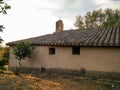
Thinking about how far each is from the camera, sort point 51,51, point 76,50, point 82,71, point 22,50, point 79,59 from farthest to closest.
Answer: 1. point 51,51
2. point 22,50
3. point 76,50
4. point 79,59
5. point 82,71

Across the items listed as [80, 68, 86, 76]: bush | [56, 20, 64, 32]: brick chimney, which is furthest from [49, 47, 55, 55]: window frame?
[56, 20, 64, 32]: brick chimney

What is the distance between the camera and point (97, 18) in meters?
49.1

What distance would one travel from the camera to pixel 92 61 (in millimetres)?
18266

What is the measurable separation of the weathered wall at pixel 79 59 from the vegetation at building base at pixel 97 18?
26273 mm

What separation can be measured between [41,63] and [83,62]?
519cm

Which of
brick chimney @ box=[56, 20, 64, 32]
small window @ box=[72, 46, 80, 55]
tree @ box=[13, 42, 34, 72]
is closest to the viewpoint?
small window @ box=[72, 46, 80, 55]

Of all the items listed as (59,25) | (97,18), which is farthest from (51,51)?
(97,18)

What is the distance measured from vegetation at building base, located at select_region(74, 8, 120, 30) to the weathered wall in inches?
1034

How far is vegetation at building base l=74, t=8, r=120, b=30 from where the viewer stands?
46.3 m

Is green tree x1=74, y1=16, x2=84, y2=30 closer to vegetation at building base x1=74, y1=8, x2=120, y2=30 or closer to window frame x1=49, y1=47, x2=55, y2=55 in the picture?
vegetation at building base x1=74, y1=8, x2=120, y2=30

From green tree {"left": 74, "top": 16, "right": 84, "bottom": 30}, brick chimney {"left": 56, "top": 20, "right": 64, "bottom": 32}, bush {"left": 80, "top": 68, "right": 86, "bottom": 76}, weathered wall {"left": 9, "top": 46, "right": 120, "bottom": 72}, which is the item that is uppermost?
green tree {"left": 74, "top": 16, "right": 84, "bottom": 30}

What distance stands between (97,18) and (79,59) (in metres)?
32.0

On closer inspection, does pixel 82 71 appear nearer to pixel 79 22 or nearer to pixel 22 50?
pixel 22 50

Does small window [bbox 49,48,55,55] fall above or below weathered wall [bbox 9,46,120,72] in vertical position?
above
